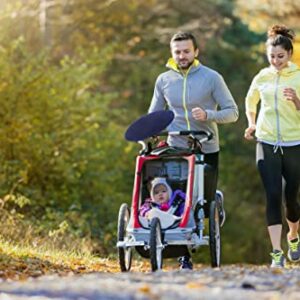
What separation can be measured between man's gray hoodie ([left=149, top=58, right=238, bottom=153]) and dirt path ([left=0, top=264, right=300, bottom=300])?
2.47 m

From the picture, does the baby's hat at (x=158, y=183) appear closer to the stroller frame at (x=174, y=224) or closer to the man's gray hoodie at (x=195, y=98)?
the stroller frame at (x=174, y=224)

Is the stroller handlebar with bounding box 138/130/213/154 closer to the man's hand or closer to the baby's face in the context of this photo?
the man's hand

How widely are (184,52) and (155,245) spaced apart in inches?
77.8

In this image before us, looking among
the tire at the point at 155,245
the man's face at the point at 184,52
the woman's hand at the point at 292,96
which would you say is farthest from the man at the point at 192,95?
the tire at the point at 155,245

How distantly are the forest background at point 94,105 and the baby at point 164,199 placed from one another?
7.95 ft

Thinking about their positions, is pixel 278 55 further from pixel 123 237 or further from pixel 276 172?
pixel 123 237

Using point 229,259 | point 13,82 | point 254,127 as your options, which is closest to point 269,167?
point 254,127

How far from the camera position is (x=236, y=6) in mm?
29656

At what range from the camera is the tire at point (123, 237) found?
937cm

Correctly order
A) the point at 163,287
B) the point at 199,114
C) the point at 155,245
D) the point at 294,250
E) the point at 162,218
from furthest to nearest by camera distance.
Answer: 1. the point at 294,250
2. the point at 199,114
3. the point at 162,218
4. the point at 155,245
5. the point at 163,287

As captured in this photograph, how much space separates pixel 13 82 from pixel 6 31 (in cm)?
182

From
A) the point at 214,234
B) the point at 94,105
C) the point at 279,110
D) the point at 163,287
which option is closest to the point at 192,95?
the point at 279,110

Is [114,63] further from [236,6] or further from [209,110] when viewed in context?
[209,110]

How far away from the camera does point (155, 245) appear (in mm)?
8789
